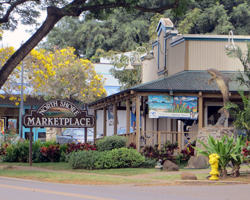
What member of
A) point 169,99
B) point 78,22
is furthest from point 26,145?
point 78,22

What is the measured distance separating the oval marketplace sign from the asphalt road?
310 inches

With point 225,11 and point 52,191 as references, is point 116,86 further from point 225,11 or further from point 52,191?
point 52,191

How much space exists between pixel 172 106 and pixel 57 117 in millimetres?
5121

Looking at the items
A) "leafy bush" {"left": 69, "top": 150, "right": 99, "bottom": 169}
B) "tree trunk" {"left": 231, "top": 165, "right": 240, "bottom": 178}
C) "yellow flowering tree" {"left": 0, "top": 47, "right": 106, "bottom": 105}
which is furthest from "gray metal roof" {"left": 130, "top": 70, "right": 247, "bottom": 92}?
"yellow flowering tree" {"left": 0, "top": 47, "right": 106, "bottom": 105}

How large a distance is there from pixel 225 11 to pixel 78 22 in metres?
19.7

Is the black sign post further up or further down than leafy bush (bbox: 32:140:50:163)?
further up

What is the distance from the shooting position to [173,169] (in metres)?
16.3

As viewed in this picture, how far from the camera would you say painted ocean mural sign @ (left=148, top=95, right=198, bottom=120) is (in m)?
18.9

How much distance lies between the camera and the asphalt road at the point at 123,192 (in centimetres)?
945

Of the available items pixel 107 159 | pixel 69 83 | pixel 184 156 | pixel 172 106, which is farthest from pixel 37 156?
pixel 69 83

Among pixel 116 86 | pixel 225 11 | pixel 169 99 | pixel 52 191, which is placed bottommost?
pixel 52 191

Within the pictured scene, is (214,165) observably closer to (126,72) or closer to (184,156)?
(184,156)

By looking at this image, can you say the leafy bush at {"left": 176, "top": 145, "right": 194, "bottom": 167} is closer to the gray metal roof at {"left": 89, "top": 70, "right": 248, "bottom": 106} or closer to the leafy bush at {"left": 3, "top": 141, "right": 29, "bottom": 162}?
the gray metal roof at {"left": 89, "top": 70, "right": 248, "bottom": 106}

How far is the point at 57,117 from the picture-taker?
2000 centimetres
